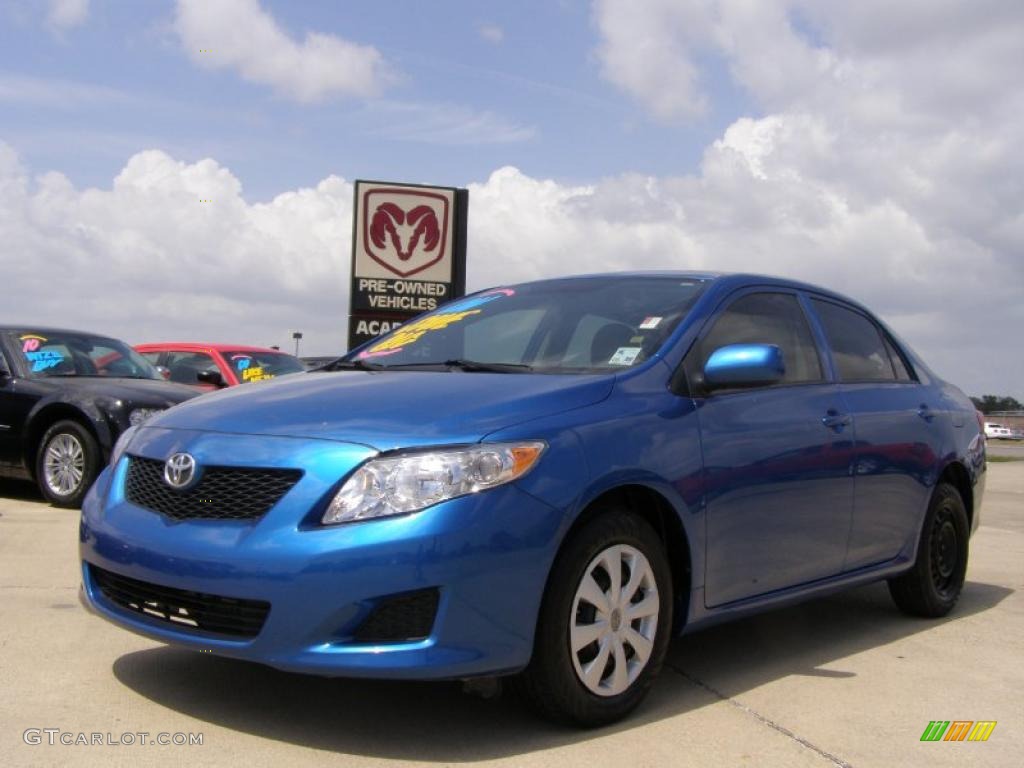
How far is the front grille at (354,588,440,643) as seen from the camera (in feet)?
11.3

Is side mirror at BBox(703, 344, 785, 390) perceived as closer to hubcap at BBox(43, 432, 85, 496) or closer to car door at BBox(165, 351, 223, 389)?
hubcap at BBox(43, 432, 85, 496)

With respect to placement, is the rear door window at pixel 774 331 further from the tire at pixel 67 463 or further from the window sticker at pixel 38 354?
the window sticker at pixel 38 354

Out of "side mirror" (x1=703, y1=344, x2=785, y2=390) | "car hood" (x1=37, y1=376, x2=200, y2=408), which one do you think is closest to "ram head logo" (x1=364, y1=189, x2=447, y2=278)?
"car hood" (x1=37, y1=376, x2=200, y2=408)

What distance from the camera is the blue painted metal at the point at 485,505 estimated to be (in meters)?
Answer: 3.44

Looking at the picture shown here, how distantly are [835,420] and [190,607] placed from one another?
278 cm

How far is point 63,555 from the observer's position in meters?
6.91

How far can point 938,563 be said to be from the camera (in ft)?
19.5

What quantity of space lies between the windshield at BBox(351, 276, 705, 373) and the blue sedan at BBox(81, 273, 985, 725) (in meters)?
0.01

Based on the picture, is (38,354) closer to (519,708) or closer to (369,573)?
(519,708)

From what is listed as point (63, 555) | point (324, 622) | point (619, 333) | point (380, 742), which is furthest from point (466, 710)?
point (63, 555)

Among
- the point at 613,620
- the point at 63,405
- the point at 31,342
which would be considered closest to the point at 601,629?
the point at 613,620

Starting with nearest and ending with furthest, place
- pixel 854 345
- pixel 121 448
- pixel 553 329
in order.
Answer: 1. pixel 121 448
2. pixel 553 329
3. pixel 854 345

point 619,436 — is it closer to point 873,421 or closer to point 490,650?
point 490,650

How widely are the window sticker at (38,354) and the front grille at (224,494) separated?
6665 millimetres
